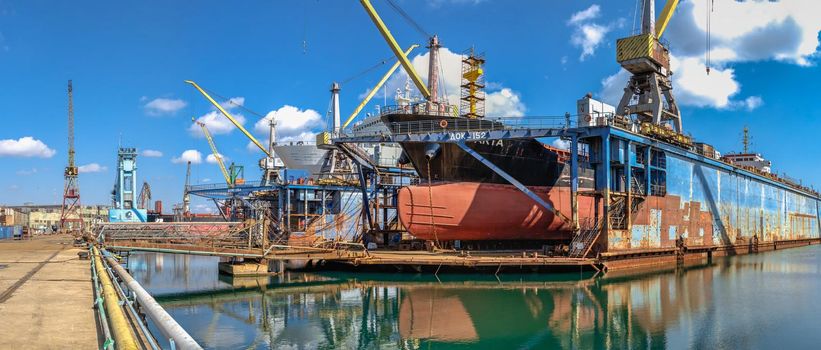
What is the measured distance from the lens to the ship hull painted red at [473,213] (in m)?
31.0

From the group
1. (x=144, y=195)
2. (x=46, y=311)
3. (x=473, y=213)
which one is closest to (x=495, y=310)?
(x=473, y=213)

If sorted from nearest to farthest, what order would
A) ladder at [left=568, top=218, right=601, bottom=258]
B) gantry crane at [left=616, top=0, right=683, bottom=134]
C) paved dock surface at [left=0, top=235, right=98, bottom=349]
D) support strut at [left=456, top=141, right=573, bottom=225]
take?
paved dock surface at [left=0, top=235, right=98, bottom=349] < ladder at [left=568, top=218, right=601, bottom=258] < support strut at [left=456, top=141, right=573, bottom=225] < gantry crane at [left=616, top=0, right=683, bottom=134]

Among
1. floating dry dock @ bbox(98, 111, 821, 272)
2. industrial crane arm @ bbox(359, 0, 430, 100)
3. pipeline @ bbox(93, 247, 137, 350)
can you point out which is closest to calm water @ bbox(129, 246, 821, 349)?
floating dry dock @ bbox(98, 111, 821, 272)

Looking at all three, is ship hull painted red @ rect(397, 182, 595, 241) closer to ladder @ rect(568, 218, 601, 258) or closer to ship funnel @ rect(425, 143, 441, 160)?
ladder @ rect(568, 218, 601, 258)

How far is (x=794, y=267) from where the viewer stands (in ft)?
119

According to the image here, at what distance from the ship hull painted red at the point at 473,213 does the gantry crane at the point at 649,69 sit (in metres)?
11.8

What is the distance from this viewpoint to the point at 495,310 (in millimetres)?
19859

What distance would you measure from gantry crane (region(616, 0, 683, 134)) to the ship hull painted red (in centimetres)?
1176

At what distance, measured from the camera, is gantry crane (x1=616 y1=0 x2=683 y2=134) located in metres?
36.9

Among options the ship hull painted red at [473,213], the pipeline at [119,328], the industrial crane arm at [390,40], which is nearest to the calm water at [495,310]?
the ship hull painted red at [473,213]

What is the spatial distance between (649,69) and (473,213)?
1710 cm

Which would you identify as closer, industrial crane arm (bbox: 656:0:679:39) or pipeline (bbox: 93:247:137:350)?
pipeline (bbox: 93:247:137:350)

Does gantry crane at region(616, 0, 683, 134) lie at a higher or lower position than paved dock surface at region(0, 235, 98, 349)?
higher

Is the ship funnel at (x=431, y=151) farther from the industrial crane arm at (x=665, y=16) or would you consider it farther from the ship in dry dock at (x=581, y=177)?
the industrial crane arm at (x=665, y=16)
